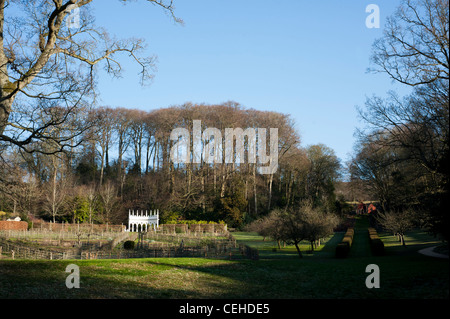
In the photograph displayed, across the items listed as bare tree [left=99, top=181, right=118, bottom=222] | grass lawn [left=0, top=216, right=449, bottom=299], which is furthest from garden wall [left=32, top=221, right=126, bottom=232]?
grass lawn [left=0, top=216, right=449, bottom=299]

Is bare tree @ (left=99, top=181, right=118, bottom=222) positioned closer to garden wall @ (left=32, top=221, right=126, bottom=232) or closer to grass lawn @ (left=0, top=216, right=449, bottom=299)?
garden wall @ (left=32, top=221, right=126, bottom=232)

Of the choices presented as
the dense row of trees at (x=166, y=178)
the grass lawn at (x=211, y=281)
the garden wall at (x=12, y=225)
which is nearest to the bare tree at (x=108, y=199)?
the dense row of trees at (x=166, y=178)

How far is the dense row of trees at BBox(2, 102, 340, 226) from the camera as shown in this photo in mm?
45406

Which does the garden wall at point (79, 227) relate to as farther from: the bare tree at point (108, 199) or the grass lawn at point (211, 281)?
the grass lawn at point (211, 281)

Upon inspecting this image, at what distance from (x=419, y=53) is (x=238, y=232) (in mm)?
32420

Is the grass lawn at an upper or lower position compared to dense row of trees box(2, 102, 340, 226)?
lower

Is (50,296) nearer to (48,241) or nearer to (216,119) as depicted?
(48,241)

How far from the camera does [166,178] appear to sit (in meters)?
48.8

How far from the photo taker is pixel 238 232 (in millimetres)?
46719

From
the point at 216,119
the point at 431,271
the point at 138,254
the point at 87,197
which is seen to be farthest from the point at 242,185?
the point at 431,271

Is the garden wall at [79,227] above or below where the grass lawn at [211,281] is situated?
below

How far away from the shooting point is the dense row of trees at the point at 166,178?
45.4 metres

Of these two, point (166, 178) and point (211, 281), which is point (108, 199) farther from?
point (211, 281)
